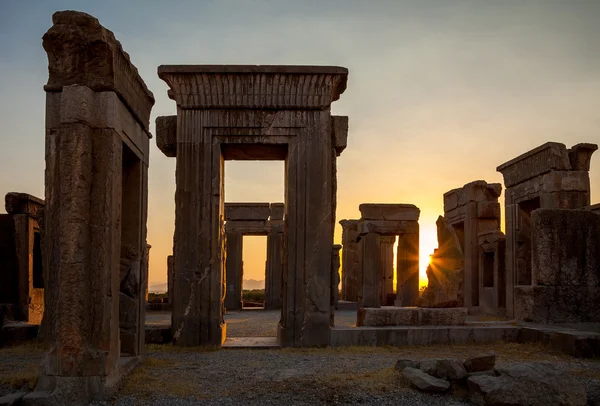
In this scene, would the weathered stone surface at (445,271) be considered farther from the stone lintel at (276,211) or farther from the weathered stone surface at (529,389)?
the weathered stone surface at (529,389)

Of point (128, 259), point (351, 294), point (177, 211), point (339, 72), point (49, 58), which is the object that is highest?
point (339, 72)

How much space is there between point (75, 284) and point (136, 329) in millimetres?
1906

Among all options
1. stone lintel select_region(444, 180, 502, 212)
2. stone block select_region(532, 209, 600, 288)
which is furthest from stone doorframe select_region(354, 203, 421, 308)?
stone block select_region(532, 209, 600, 288)

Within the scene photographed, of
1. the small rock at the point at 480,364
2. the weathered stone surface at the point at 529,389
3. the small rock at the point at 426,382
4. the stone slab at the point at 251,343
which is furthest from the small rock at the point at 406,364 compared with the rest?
the stone slab at the point at 251,343

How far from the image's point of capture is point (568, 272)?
33.2 ft

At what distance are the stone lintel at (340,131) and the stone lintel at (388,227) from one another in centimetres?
1136

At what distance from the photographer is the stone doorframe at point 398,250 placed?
2081 centimetres

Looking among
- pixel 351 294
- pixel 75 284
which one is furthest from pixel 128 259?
pixel 351 294

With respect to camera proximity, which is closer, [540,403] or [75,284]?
[540,403]

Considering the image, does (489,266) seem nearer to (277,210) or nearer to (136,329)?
(277,210)

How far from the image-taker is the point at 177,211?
9.38 meters

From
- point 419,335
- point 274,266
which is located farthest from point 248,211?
point 419,335

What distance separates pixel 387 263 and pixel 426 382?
2110cm

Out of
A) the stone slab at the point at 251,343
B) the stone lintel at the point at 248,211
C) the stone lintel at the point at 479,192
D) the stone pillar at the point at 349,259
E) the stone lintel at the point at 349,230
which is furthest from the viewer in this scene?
the stone lintel at the point at 349,230
